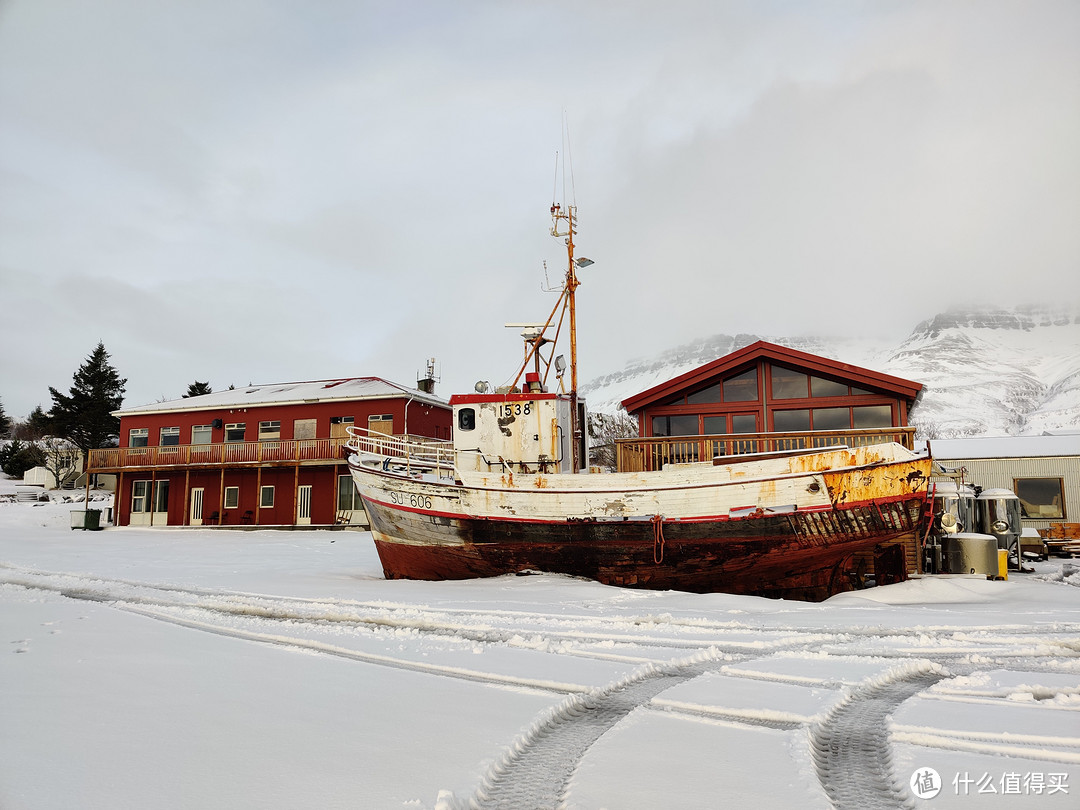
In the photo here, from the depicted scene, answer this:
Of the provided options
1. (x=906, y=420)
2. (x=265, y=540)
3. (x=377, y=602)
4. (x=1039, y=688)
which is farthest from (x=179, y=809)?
(x=265, y=540)

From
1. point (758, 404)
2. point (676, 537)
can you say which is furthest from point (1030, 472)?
point (676, 537)

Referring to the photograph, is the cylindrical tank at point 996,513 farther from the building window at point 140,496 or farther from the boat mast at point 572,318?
the building window at point 140,496

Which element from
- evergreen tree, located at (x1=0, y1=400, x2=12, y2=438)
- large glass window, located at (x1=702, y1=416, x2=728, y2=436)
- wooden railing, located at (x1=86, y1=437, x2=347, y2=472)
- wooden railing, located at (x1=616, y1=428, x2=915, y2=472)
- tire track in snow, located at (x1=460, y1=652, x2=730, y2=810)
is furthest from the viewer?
evergreen tree, located at (x1=0, y1=400, x2=12, y2=438)

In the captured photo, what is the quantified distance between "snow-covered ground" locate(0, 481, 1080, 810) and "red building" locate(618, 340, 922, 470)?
234 inches

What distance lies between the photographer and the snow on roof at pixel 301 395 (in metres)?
26.7

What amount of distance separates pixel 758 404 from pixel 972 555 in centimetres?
482

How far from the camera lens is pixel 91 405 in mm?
50344

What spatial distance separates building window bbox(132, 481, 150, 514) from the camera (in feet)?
95.3

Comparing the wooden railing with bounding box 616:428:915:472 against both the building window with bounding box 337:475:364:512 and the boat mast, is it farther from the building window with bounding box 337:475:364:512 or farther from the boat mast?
the building window with bounding box 337:475:364:512

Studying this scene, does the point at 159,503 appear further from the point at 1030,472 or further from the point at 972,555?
the point at 1030,472

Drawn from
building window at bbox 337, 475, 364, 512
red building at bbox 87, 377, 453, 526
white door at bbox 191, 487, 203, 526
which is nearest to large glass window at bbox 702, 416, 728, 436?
red building at bbox 87, 377, 453, 526

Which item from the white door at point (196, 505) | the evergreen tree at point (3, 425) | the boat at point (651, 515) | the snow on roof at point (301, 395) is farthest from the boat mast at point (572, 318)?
the evergreen tree at point (3, 425)

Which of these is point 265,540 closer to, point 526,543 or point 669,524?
point 526,543

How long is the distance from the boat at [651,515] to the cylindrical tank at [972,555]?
95.2 inches
